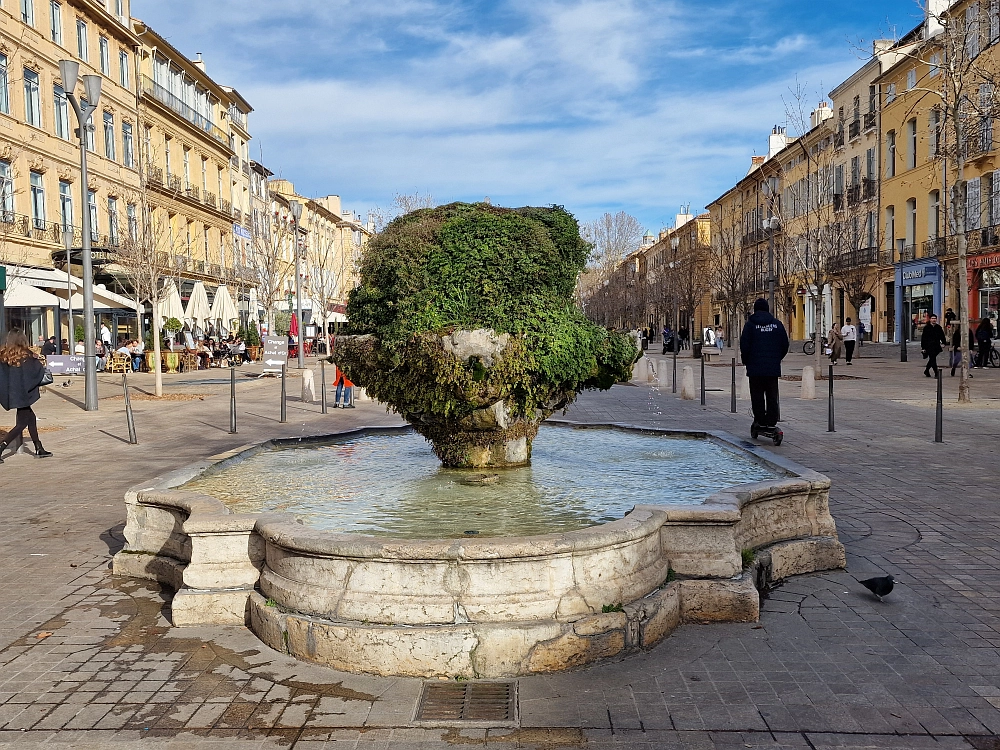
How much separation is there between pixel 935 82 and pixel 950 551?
110ft

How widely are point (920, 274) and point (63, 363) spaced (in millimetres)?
34349

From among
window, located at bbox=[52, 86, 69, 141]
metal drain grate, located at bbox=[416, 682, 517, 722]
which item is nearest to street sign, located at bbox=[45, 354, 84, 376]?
window, located at bbox=[52, 86, 69, 141]

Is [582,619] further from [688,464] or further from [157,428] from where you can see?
[157,428]

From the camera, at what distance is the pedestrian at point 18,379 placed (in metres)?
10.2

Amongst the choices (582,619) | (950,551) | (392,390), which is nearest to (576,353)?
(392,390)

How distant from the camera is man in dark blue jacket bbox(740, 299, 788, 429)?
32.4 ft

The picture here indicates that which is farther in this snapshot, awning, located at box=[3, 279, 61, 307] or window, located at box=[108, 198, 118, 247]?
window, located at box=[108, 198, 118, 247]

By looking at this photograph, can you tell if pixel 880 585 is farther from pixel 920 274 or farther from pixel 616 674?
pixel 920 274

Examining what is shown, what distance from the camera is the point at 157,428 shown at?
13812 mm

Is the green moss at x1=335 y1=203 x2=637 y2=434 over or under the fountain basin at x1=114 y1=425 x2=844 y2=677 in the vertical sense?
over

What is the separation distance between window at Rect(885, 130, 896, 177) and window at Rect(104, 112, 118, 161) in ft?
118

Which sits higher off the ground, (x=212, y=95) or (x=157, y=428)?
(x=212, y=95)

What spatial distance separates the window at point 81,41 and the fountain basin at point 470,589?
34198 millimetres

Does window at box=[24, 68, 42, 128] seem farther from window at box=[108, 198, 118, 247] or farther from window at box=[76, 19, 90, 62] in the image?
window at box=[108, 198, 118, 247]
